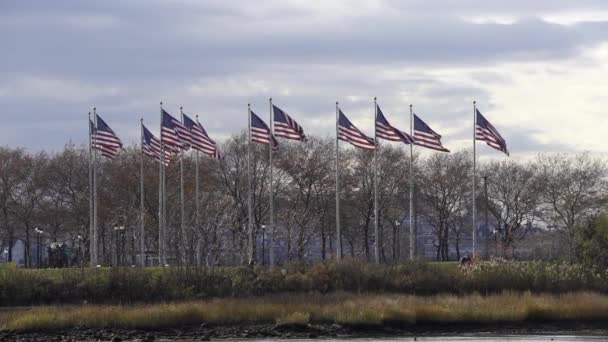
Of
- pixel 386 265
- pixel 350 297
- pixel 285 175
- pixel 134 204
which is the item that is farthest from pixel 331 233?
pixel 350 297

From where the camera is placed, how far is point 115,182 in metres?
113

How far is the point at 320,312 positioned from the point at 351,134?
15.9 metres

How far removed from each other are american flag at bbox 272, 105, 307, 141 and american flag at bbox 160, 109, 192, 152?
287 inches

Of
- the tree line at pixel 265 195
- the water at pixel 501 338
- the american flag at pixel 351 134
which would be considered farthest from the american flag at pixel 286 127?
the tree line at pixel 265 195

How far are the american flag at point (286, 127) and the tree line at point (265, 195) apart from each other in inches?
1248

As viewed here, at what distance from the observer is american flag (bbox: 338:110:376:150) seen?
72750 millimetres

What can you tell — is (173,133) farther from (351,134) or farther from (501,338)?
(501,338)

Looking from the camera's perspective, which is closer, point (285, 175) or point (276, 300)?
point (276, 300)

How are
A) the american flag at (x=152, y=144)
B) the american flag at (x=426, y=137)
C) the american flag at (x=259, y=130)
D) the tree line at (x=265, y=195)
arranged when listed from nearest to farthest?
1. the american flag at (x=426, y=137)
2. the american flag at (x=259, y=130)
3. the american flag at (x=152, y=144)
4. the tree line at (x=265, y=195)

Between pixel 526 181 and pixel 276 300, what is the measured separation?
6692 centimetres

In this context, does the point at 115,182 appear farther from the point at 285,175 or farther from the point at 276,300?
the point at 276,300

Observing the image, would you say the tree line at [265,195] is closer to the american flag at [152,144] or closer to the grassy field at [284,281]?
the american flag at [152,144]

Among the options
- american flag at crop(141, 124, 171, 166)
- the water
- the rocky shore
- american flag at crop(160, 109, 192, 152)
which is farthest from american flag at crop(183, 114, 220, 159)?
the water

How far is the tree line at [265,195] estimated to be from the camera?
10975cm
